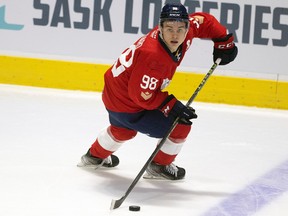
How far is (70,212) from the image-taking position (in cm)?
289

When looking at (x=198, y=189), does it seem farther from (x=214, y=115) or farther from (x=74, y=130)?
(x=214, y=115)

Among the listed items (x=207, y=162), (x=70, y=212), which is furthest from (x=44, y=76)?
(x=70, y=212)

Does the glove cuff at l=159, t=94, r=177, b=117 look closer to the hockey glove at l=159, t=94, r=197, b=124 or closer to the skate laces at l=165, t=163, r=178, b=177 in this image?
the hockey glove at l=159, t=94, r=197, b=124

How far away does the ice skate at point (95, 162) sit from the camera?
3.67 m

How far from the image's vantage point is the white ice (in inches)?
121

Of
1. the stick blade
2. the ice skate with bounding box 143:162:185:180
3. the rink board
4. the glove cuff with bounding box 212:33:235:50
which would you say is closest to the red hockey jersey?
the glove cuff with bounding box 212:33:235:50

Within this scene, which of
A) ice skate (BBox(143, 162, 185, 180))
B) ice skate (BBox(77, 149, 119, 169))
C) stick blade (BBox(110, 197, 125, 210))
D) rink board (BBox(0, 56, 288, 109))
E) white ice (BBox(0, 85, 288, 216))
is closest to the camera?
stick blade (BBox(110, 197, 125, 210))

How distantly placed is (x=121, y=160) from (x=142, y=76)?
0.88 meters

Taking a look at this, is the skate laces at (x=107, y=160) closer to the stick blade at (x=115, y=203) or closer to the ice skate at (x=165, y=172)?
the ice skate at (x=165, y=172)

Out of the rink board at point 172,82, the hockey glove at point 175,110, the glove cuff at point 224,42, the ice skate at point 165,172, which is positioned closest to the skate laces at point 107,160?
the ice skate at point 165,172

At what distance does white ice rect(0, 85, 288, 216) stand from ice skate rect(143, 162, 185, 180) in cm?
4

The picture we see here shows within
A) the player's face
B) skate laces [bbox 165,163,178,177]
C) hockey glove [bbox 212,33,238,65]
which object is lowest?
skate laces [bbox 165,163,178,177]

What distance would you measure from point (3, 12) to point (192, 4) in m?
1.40

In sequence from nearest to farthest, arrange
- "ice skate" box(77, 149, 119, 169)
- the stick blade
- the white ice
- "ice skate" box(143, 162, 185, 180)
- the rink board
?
1. the stick blade
2. the white ice
3. "ice skate" box(143, 162, 185, 180)
4. "ice skate" box(77, 149, 119, 169)
5. the rink board
